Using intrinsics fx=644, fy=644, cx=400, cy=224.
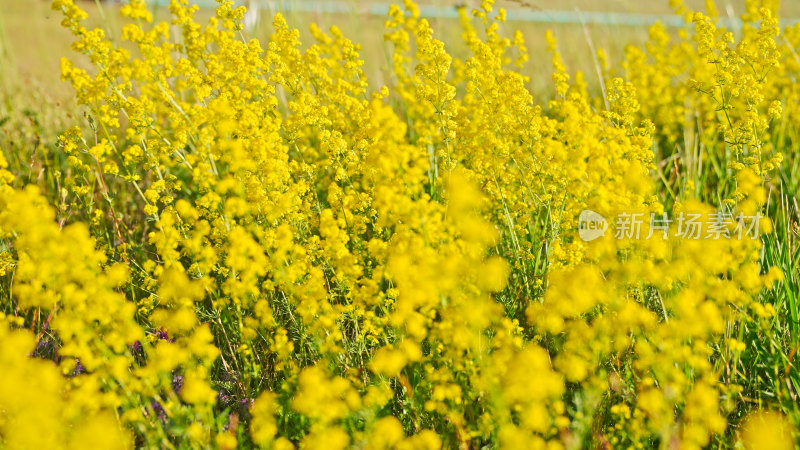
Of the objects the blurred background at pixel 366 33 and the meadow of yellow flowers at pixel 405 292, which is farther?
the blurred background at pixel 366 33

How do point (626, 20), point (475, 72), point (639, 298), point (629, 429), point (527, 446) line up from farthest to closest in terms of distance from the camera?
1. point (626, 20)
2. point (475, 72)
3. point (639, 298)
4. point (629, 429)
5. point (527, 446)

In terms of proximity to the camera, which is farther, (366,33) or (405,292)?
(366,33)

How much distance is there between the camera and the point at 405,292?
2.02m

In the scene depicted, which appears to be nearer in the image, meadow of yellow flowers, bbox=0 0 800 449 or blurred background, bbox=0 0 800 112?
meadow of yellow flowers, bbox=0 0 800 449

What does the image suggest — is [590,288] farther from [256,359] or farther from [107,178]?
[107,178]

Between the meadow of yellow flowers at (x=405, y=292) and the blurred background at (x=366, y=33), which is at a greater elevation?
the blurred background at (x=366, y=33)

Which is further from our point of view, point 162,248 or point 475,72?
point 475,72

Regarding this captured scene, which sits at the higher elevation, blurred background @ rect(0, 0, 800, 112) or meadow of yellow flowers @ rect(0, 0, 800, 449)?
blurred background @ rect(0, 0, 800, 112)

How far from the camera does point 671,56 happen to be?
202 inches

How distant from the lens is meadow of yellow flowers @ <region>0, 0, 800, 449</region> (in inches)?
76.9

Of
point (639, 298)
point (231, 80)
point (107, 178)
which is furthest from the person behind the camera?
point (107, 178)

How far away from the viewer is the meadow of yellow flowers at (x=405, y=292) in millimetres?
1953

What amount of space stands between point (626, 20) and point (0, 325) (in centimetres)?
836

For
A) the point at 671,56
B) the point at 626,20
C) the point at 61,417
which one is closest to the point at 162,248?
the point at 61,417
